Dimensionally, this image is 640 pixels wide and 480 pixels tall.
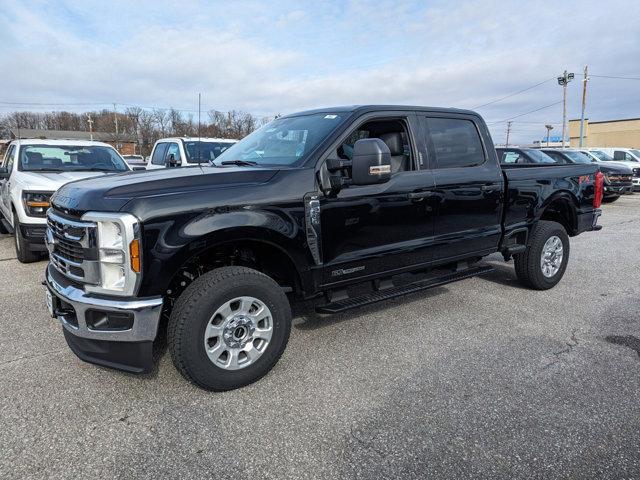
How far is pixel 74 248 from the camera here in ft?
9.29

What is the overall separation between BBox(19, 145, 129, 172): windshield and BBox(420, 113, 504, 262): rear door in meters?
5.63

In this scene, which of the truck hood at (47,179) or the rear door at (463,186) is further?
the truck hood at (47,179)

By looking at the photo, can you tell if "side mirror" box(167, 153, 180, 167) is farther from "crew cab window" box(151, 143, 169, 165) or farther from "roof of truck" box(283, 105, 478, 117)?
"roof of truck" box(283, 105, 478, 117)

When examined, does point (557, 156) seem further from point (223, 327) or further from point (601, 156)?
point (223, 327)

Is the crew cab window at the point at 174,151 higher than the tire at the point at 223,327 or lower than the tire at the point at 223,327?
higher

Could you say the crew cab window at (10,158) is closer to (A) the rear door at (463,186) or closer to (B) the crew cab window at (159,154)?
(B) the crew cab window at (159,154)

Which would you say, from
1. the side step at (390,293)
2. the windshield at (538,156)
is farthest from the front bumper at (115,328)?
the windshield at (538,156)

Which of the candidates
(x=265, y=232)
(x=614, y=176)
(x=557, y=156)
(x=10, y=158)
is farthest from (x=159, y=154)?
(x=614, y=176)

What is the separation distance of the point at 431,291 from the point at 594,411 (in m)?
2.54

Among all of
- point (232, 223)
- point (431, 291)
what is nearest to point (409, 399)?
point (232, 223)

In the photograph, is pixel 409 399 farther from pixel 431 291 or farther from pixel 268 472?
pixel 431 291

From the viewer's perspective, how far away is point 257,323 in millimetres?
3113

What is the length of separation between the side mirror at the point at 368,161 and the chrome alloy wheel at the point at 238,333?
1144 millimetres

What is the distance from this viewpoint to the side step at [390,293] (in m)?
3.55
